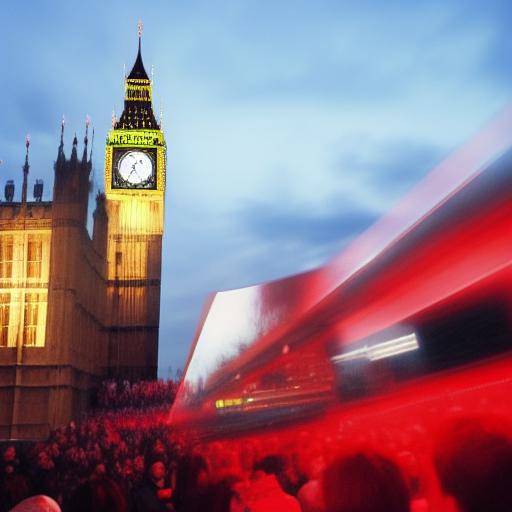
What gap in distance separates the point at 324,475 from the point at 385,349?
3.22 metres

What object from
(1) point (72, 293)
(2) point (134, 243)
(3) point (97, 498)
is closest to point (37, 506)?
(3) point (97, 498)

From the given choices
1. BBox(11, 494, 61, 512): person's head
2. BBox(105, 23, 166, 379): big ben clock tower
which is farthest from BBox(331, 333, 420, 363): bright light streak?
BBox(105, 23, 166, 379): big ben clock tower

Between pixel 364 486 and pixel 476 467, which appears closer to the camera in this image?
pixel 476 467

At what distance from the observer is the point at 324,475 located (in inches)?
132

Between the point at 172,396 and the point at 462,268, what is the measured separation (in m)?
41.1

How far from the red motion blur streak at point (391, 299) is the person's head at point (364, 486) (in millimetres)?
1888

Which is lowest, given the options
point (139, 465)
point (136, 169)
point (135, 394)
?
point (139, 465)

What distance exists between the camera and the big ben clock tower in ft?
158

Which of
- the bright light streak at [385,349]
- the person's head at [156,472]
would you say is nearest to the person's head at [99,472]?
the person's head at [156,472]

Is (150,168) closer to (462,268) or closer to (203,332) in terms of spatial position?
(203,332)

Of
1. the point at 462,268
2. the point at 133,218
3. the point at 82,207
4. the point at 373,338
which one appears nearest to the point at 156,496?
the point at 373,338

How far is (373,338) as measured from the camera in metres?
6.60

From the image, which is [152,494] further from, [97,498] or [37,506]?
[37,506]

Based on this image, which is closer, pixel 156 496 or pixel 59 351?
pixel 156 496
